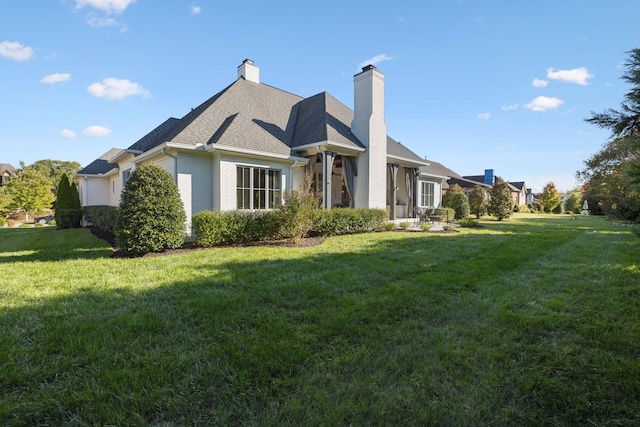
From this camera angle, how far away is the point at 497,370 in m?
2.44

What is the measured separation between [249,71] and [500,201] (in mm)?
18809

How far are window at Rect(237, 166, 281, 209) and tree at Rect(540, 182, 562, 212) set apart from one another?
43.5 meters

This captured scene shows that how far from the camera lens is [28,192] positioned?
2683cm

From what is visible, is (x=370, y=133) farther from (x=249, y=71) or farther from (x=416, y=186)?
(x=249, y=71)

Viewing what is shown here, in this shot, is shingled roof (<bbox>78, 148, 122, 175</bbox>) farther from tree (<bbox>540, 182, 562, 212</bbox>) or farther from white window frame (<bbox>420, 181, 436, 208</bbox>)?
tree (<bbox>540, 182, 562, 212</bbox>)

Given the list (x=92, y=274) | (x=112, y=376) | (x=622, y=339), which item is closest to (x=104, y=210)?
(x=92, y=274)

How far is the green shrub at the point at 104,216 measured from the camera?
12.2 meters

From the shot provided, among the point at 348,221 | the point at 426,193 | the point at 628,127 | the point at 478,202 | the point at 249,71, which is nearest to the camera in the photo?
the point at 628,127

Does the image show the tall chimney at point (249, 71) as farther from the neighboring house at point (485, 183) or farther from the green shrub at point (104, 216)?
the neighboring house at point (485, 183)

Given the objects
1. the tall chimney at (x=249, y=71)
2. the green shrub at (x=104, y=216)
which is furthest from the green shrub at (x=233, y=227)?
the tall chimney at (x=249, y=71)

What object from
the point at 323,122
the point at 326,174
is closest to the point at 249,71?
the point at 323,122

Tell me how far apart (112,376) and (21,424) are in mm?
519

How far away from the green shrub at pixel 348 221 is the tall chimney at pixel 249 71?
897 cm

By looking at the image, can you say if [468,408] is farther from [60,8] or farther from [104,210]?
[104,210]
